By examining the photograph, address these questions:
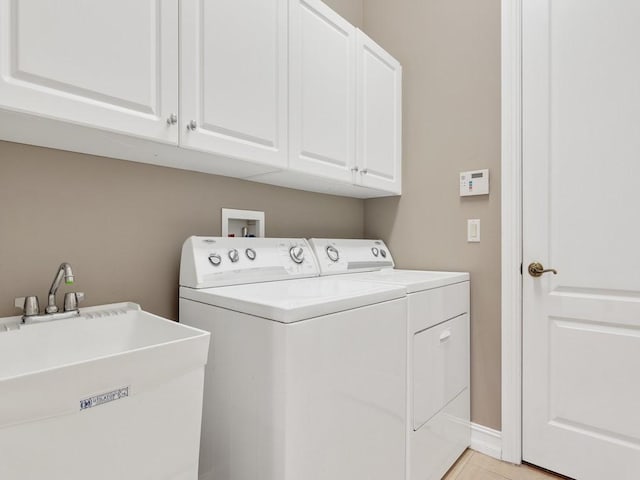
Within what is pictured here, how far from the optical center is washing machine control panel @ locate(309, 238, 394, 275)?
5.92 ft

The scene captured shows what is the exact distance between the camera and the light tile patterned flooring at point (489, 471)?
1654 millimetres

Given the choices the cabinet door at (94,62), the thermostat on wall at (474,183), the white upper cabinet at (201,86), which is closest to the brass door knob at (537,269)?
the thermostat on wall at (474,183)

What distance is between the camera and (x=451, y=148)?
2.00 metres

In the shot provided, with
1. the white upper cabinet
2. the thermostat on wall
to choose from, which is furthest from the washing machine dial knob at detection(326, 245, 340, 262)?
the thermostat on wall

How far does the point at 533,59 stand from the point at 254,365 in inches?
74.5

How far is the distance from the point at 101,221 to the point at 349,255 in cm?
117

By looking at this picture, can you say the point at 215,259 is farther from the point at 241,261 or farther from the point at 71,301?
the point at 71,301

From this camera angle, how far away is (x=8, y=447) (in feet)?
2.13

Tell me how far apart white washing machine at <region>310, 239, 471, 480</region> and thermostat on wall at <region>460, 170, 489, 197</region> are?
1.46 ft

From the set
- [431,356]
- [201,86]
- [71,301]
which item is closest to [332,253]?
[431,356]

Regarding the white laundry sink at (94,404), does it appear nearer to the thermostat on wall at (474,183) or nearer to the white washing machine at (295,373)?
the white washing machine at (295,373)

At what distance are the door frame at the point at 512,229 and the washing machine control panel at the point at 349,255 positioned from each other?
0.67m

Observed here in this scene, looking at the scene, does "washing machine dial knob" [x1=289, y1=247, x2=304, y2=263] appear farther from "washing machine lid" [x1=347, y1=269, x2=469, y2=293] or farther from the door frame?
the door frame

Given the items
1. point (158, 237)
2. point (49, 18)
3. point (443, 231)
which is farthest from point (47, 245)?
point (443, 231)
